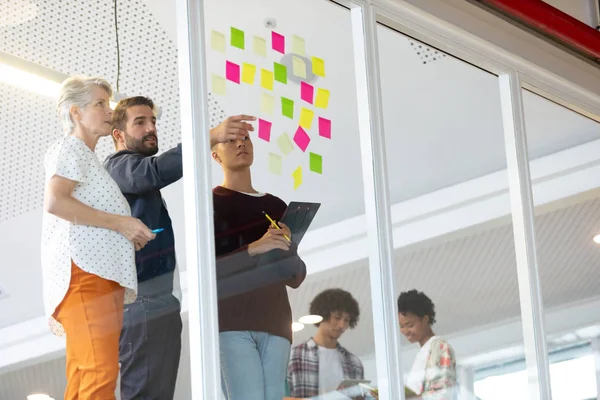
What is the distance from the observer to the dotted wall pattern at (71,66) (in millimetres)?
2844

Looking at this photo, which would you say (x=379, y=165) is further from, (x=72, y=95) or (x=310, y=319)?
(x=72, y=95)

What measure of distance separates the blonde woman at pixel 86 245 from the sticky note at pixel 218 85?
12.7 inches

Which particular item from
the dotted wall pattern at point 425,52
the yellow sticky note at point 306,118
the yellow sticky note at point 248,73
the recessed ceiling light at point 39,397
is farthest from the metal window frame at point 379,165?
the recessed ceiling light at point 39,397

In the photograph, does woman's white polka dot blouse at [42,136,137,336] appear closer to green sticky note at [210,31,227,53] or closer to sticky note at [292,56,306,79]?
green sticky note at [210,31,227,53]

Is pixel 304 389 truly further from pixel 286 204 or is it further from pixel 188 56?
pixel 188 56

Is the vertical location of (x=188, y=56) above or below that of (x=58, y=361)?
above

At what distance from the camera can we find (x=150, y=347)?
9.37 feet

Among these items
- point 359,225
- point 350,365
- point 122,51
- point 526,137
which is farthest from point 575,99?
point 122,51

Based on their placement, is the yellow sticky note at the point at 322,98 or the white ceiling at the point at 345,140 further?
the yellow sticky note at the point at 322,98

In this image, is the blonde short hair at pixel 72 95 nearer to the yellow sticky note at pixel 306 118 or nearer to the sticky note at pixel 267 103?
the sticky note at pixel 267 103

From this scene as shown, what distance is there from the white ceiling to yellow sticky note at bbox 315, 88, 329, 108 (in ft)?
0.14

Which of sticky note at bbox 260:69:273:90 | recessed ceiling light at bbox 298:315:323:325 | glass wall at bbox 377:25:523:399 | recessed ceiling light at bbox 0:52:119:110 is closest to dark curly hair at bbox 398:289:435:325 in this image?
glass wall at bbox 377:25:523:399

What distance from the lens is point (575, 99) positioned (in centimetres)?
454

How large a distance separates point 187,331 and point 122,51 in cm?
83
